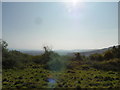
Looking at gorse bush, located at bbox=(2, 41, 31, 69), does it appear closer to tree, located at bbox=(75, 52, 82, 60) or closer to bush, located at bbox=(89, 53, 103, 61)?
tree, located at bbox=(75, 52, 82, 60)

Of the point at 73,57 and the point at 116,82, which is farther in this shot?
the point at 73,57

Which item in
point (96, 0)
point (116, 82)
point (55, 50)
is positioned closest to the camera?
point (116, 82)

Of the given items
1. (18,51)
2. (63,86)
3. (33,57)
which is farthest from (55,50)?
(63,86)

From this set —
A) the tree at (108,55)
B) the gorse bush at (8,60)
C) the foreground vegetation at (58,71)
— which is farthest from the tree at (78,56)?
the gorse bush at (8,60)

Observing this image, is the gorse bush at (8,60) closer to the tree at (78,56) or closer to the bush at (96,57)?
the tree at (78,56)

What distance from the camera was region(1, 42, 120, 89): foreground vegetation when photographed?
9.77ft

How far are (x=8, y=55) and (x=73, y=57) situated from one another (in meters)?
3.09

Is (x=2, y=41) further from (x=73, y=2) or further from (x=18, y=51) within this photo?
(x=73, y=2)

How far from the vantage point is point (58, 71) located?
168 inches

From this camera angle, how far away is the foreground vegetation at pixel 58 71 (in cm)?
298

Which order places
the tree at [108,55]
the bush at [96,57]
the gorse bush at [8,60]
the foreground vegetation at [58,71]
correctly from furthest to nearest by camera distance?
the bush at [96,57], the tree at [108,55], the gorse bush at [8,60], the foreground vegetation at [58,71]

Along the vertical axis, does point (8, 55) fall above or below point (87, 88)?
above

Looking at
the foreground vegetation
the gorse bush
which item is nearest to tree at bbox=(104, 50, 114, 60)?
the foreground vegetation

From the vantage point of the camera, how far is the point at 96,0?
3475mm
